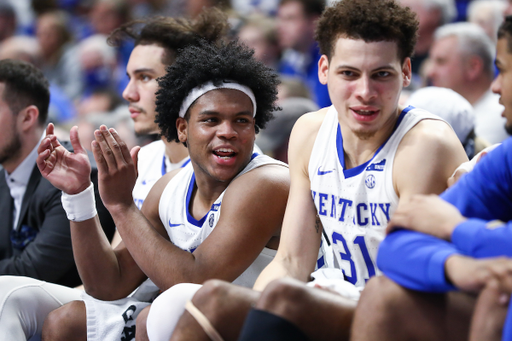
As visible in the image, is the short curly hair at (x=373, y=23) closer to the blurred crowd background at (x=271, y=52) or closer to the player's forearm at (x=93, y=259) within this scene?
the blurred crowd background at (x=271, y=52)

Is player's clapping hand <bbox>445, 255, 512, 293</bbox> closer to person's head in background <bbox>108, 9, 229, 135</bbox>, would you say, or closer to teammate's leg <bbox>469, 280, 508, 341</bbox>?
teammate's leg <bbox>469, 280, 508, 341</bbox>

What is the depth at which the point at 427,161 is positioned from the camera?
86.2 inches

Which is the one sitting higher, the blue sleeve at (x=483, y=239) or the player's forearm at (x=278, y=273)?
the blue sleeve at (x=483, y=239)

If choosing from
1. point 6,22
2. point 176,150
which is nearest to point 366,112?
point 176,150

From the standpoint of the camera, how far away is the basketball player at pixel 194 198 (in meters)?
2.57

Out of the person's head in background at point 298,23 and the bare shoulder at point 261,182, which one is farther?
the person's head in background at point 298,23

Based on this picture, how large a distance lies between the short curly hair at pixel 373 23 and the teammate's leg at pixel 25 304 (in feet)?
5.97

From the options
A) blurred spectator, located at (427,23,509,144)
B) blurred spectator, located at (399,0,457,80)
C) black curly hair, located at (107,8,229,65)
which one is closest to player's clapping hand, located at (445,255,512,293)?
black curly hair, located at (107,8,229,65)

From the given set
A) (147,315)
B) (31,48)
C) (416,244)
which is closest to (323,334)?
(416,244)

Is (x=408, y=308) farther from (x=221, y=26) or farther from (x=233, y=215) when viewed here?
(x=221, y=26)

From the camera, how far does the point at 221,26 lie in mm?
3848

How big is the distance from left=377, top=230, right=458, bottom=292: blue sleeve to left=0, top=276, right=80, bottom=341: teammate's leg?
6.00 feet

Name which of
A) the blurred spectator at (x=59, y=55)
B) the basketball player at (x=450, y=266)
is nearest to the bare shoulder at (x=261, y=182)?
the basketball player at (x=450, y=266)

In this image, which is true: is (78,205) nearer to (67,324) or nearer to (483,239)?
(67,324)
